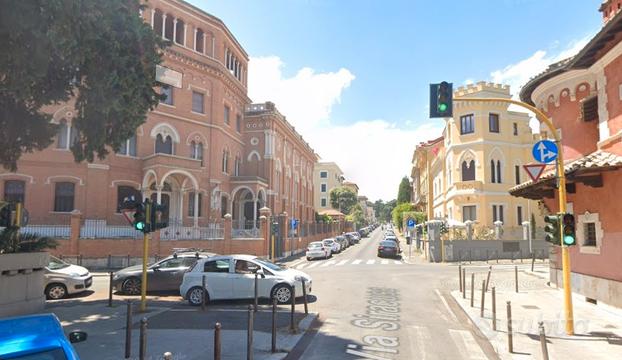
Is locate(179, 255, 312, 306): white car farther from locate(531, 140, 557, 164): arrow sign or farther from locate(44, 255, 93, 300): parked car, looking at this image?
locate(531, 140, 557, 164): arrow sign

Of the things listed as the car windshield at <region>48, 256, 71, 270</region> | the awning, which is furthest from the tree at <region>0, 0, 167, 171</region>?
the awning

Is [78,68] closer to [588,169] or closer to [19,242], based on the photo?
[19,242]

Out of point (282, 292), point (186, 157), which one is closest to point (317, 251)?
point (186, 157)

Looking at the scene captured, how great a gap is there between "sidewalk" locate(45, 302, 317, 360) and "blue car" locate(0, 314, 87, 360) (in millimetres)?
3721

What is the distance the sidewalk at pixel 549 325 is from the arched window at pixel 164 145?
24034mm

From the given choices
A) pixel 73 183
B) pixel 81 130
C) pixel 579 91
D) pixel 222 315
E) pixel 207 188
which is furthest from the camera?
pixel 207 188

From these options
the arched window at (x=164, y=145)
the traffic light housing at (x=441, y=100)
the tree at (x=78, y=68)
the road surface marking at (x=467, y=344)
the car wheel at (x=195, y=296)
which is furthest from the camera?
the arched window at (x=164, y=145)

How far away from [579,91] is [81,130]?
1594 centimetres

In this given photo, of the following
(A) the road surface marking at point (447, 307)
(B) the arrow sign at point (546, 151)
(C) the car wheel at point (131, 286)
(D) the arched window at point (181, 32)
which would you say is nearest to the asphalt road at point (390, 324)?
(A) the road surface marking at point (447, 307)

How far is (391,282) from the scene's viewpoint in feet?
59.5

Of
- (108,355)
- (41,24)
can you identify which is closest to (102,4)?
(41,24)

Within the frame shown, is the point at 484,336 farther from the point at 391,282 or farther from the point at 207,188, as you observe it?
the point at 207,188

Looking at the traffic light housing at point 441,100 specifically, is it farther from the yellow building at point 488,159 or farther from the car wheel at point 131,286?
the yellow building at point 488,159

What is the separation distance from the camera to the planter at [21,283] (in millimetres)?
10297
